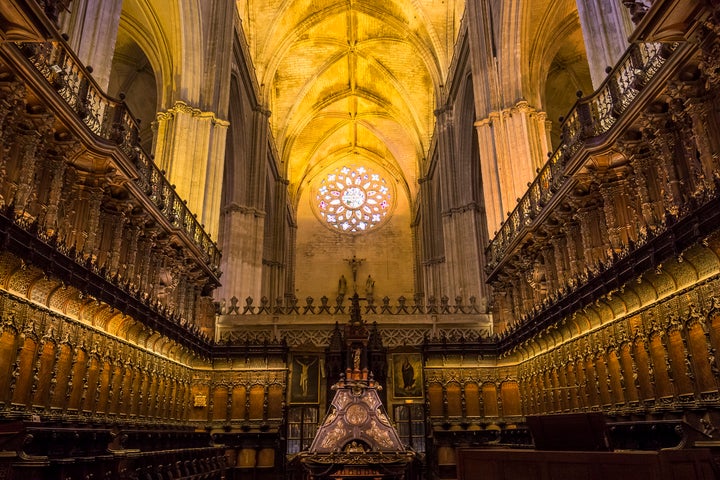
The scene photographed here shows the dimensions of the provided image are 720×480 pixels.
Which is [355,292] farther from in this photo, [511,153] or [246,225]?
[246,225]

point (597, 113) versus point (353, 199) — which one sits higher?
point (353, 199)

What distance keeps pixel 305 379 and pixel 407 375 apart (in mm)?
2927

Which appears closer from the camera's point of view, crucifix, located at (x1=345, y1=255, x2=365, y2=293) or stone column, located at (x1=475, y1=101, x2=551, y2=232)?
stone column, located at (x1=475, y1=101, x2=551, y2=232)

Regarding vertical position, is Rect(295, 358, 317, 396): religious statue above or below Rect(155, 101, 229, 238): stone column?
below

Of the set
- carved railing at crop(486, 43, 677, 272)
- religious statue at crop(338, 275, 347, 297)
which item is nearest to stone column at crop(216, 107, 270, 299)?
religious statue at crop(338, 275, 347, 297)

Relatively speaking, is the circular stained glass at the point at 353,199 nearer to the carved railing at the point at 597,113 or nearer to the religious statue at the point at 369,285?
the religious statue at the point at 369,285

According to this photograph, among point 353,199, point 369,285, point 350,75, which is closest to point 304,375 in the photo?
point 369,285

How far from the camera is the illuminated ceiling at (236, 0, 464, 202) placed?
26422mm

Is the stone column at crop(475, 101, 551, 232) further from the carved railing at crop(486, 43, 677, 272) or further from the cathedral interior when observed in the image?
the carved railing at crop(486, 43, 677, 272)

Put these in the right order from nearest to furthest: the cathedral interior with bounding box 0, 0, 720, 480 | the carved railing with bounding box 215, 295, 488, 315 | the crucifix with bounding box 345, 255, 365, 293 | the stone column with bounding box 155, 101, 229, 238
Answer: the cathedral interior with bounding box 0, 0, 720, 480
the stone column with bounding box 155, 101, 229, 238
the carved railing with bounding box 215, 295, 488, 315
the crucifix with bounding box 345, 255, 365, 293

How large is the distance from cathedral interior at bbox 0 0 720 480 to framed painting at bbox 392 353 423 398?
0.21 feet

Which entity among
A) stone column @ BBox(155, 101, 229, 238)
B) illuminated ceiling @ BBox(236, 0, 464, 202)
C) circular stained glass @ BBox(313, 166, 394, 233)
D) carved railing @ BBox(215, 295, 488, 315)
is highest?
illuminated ceiling @ BBox(236, 0, 464, 202)

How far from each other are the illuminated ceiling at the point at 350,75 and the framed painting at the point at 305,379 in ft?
48.3

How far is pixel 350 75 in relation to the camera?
33.0 metres
